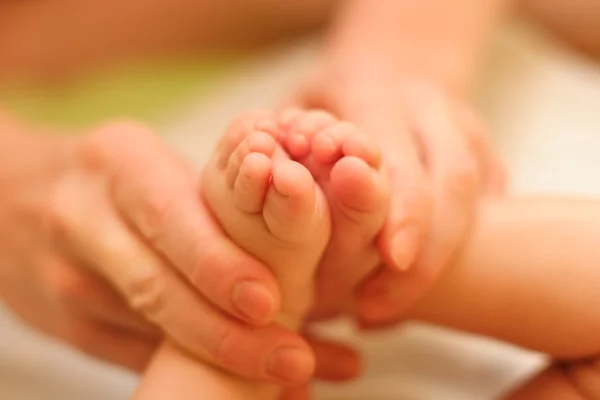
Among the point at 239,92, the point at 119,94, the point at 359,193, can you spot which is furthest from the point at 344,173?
the point at 119,94

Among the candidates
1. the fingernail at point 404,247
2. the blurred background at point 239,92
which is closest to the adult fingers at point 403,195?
the fingernail at point 404,247

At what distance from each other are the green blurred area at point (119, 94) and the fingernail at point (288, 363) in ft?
1.61

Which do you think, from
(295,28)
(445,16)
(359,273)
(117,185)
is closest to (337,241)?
(359,273)

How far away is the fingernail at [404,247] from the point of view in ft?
1.45

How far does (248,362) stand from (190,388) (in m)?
0.03

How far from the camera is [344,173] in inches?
15.7

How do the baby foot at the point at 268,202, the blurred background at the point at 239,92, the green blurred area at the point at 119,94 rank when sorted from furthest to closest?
the green blurred area at the point at 119,94 < the blurred background at the point at 239,92 < the baby foot at the point at 268,202

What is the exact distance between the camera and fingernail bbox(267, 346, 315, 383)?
444 mm

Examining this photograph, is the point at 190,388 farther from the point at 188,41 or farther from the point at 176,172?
the point at 188,41

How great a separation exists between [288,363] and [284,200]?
0.35 feet

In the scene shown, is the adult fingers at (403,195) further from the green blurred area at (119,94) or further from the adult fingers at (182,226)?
the green blurred area at (119,94)

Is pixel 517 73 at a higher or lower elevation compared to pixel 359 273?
higher

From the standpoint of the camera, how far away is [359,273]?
1.55 ft

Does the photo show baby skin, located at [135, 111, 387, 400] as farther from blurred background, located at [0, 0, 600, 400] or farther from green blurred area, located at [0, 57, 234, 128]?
green blurred area, located at [0, 57, 234, 128]
